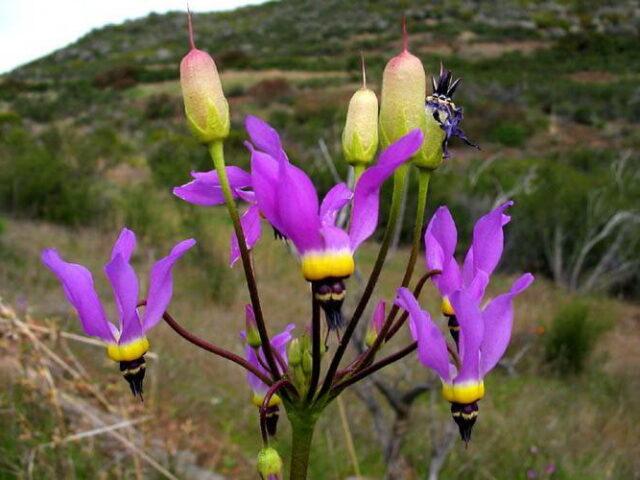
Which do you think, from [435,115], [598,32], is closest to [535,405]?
[435,115]

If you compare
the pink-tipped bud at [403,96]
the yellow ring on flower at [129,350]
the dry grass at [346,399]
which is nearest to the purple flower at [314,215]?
the pink-tipped bud at [403,96]

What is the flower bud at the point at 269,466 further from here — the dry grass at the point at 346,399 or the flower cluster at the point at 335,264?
the dry grass at the point at 346,399

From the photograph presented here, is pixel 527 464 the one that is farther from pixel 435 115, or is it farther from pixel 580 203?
pixel 580 203

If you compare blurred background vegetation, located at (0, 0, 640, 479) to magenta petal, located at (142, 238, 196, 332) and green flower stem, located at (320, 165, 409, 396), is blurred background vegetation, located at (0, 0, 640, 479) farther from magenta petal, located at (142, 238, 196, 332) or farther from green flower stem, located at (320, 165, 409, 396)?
magenta petal, located at (142, 238, 196, 332)

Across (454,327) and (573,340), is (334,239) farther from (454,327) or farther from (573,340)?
(573,340)

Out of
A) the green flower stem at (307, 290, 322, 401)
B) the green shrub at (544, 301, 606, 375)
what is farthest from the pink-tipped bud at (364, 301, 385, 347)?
the green shrub at (544, 301, 606, 375)

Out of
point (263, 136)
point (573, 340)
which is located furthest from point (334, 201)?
point (573, 340)

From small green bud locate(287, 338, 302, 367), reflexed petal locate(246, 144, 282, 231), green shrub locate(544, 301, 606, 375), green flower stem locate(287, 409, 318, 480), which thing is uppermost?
reflexed petal locate(246, 144, 282, 231)
